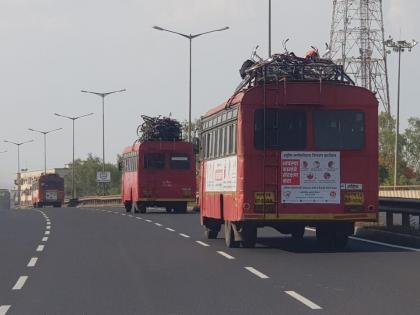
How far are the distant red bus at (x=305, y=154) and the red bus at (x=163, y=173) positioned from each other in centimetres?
2363

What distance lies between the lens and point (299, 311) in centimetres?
1070

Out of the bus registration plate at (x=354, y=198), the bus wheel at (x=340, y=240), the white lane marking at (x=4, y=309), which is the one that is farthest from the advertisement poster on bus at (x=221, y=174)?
the white lane marking at (x=4, y=309)

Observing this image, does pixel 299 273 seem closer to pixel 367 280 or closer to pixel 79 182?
pixel 367 280

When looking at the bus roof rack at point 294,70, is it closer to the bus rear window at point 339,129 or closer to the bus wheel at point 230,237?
the bus rear window at point 339,129

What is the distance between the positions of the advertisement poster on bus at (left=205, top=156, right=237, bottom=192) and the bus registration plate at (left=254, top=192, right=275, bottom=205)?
0.79 m

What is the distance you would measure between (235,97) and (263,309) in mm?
9371

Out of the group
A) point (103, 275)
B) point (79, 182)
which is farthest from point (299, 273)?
point (79, 182)

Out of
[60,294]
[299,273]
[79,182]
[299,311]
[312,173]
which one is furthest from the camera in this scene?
[79,182]

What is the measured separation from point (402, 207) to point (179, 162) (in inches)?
864

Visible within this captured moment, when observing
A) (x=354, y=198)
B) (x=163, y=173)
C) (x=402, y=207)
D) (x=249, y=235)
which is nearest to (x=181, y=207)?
(x=163, y=173)

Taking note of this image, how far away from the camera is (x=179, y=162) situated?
4319cm

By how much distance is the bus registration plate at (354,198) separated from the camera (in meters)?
19.0

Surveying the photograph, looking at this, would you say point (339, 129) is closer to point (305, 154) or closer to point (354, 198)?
point (305, 154)

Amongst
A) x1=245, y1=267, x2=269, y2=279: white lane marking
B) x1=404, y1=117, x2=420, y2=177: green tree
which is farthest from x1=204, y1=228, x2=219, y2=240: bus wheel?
x1=404, y1=117, x2=420, y2=177: green tree
